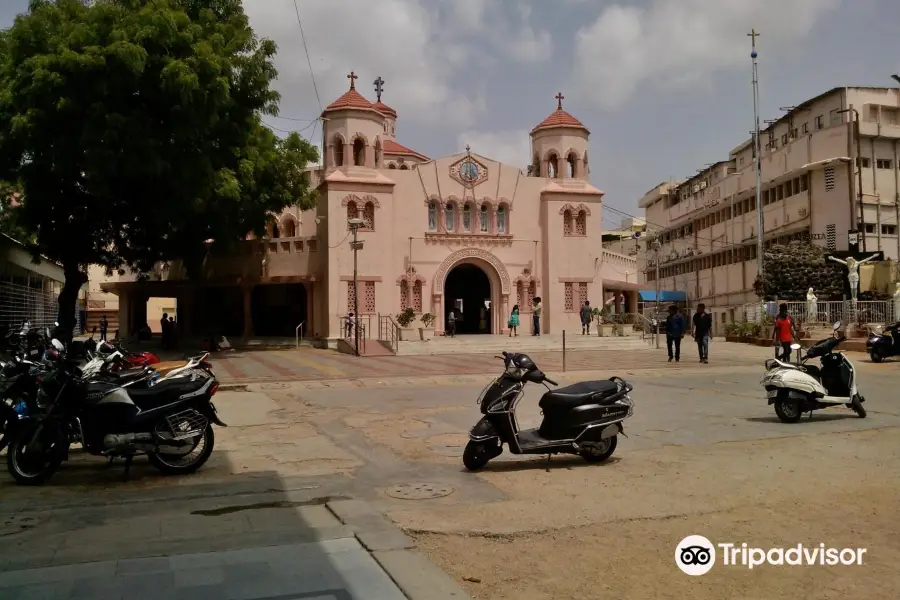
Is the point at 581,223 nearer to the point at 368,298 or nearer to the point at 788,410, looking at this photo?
the point at 368,298

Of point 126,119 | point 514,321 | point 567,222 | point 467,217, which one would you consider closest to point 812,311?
point 567,222

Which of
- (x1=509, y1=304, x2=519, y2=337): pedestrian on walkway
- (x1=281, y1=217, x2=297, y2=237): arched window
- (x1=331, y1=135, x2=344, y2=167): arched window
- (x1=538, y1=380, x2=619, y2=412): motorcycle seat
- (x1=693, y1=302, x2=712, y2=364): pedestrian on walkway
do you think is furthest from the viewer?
(x1=281, y1=217, x2=297, y2=237): arched window

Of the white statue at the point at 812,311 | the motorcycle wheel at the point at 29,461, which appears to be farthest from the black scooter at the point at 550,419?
the white statue at the point at 812,311

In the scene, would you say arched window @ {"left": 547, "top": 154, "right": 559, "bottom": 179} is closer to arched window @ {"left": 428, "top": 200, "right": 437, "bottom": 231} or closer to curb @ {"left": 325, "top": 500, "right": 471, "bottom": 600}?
arched window @ {"left": 428, "top": 200, "right": 437, "bottom": 231}

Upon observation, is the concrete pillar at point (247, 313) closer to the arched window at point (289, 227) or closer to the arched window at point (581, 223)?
the arched window at point (289, 227)

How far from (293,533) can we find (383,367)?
46.8ft

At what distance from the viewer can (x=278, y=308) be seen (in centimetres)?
3200

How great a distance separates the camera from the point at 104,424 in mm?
6773

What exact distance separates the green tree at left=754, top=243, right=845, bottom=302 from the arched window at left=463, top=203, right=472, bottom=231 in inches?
562

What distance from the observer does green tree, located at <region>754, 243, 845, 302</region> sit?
3497 centimetres

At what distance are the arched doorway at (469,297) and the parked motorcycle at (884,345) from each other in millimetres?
15383

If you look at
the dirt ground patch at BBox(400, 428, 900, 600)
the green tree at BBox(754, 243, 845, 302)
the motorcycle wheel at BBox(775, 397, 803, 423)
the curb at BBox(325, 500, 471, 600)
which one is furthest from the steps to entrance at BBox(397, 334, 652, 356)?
the curb at BBox(325, 500, 471, 600)

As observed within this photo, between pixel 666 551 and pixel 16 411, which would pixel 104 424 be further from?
pixel 666 551

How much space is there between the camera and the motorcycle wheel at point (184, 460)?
274 inches
